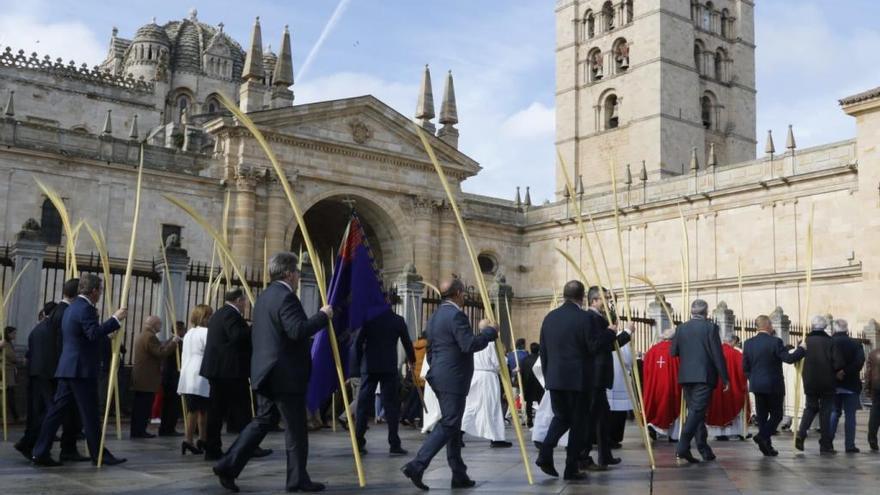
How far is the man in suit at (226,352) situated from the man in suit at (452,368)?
196 centimetres

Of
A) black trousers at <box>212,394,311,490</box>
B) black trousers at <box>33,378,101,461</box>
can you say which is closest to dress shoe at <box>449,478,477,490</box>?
black trousers at <box>212,394,311,490</box>

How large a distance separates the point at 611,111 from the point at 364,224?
69.8ft

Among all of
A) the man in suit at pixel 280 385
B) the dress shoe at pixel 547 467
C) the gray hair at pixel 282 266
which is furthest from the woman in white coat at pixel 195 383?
the dress shoe at pixel 547 467

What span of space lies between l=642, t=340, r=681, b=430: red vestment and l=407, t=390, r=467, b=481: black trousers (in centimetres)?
560

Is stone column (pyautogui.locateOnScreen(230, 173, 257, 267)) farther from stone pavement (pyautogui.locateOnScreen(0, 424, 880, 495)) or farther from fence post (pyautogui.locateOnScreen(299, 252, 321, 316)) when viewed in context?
stone pavement (pyautogui.locateOnScreen(0, 424, 880, 495))

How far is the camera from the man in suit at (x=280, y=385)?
7.00 m

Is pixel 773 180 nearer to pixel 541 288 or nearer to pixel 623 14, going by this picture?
pixel 541 288

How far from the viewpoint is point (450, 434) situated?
758 centimetres

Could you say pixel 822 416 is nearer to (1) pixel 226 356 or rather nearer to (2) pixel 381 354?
(2) pixel 381 354

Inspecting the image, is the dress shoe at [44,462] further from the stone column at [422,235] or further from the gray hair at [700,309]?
the stone column at [422,235]

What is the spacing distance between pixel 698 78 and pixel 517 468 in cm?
4619

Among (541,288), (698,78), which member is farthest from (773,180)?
(698,78)

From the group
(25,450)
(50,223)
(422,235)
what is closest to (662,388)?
(25,450)

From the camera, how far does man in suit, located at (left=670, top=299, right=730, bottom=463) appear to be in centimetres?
976
